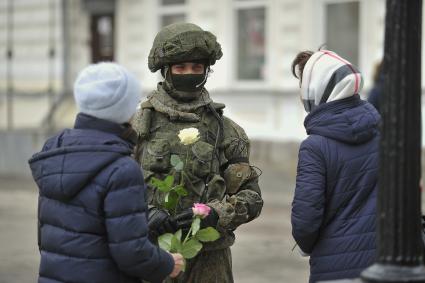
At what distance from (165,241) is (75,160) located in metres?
0.62

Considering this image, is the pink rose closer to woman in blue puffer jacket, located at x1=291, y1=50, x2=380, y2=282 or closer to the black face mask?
woman in blue puffer jacket, located at x1=291, y1=50, x2=380, y2=282

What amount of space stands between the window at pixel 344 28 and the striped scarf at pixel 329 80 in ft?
33.2

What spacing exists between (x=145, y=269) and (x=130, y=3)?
45.1 ft

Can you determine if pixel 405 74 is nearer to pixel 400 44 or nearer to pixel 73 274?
pixel 400 44

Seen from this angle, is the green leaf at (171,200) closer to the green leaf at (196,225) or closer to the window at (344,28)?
the green leaf at (196,225)

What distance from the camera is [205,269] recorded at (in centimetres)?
384

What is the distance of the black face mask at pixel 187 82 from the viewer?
12.8ft

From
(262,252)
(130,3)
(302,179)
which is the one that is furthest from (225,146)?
(130,3)

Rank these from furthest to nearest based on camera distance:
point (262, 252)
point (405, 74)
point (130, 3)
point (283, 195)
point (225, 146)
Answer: point (130, 3) → point (283, 195) → point (262, 252) → point (225, 146) → point (405, 74)

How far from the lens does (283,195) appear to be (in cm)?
1312

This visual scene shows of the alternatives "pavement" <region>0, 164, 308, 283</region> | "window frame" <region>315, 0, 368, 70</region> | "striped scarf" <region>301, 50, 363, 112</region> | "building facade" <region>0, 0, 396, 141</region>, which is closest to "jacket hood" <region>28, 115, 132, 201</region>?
"striped scarf" <region>301, 50, 363, 112</region>

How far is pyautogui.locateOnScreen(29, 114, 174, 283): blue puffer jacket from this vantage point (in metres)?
2.93

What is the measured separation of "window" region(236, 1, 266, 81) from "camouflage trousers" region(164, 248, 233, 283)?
11162mm

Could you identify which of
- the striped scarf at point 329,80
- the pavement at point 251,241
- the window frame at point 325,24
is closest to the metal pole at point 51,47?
the pavement at point 251,241
